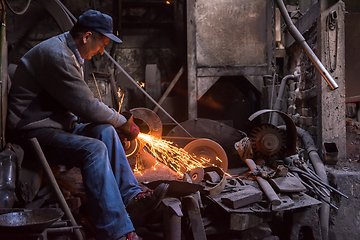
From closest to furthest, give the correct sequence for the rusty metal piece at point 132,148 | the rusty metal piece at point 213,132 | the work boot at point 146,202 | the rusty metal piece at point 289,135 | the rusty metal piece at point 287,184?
the work boot at point 146,202
the rusty metal piece at point 287,184
the rusty metal piece at point 289,135
the rusty metal piece at point 132,148
the rusty metal piece at point 213,132

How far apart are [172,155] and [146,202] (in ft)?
8.11

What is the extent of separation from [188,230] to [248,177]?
1264 mm

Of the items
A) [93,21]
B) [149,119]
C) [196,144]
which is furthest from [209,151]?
[93,21]

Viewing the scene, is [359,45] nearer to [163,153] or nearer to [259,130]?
[259,130]

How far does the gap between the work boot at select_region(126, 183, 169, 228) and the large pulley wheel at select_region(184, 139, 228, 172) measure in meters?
2.23

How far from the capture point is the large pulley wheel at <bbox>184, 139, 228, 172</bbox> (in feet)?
13.9

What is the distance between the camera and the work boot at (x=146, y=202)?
2033 millimetres

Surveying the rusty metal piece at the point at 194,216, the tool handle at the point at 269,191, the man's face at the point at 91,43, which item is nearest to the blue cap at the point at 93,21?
the man's face at the point at 91,43

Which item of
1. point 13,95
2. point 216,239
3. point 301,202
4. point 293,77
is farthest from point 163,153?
point 293,77

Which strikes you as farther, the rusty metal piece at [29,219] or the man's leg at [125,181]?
the man's leg at [125,181]

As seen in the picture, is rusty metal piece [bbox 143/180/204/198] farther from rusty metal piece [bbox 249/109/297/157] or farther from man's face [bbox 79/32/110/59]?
rusty metal piece [bbox 249/109/297/157]

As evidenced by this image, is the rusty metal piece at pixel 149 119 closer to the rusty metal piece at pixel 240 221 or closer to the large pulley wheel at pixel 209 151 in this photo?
the large pulley wheel at pixel 209 151

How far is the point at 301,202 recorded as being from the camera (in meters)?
2.81

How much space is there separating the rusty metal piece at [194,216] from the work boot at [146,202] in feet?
1.63
